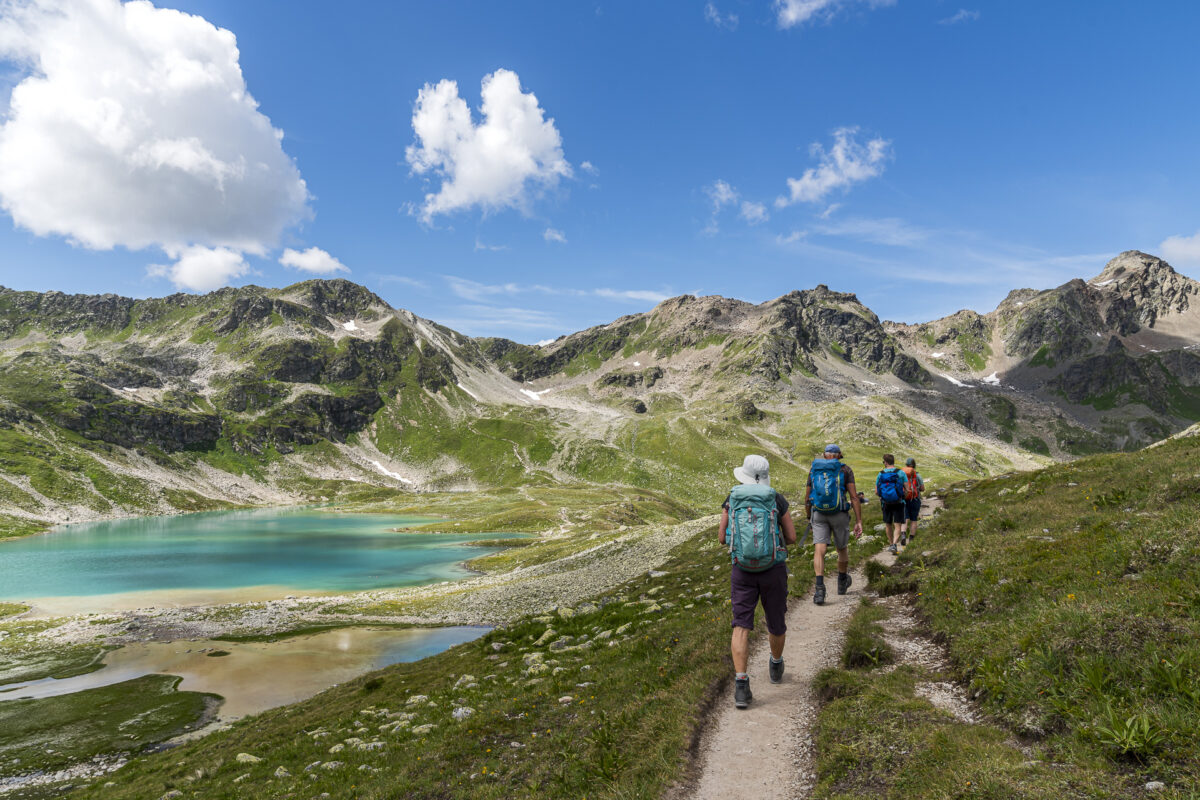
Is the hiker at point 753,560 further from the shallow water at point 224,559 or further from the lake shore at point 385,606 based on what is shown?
the shallow water at point 224,559

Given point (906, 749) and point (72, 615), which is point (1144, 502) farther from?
point (72, 615)

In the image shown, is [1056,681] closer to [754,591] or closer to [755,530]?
[754,591]

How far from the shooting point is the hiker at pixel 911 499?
2531cm

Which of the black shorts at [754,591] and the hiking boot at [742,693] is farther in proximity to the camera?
the black shorts at [754,591]

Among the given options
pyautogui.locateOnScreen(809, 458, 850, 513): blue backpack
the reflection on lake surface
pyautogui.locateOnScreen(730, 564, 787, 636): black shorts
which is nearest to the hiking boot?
pyautogui.locateOnScreen(730, 564, 787, 636): black shorts

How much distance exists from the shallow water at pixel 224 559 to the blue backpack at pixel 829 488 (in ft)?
237

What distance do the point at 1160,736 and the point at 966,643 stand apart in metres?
5.58

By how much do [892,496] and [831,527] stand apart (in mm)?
7523

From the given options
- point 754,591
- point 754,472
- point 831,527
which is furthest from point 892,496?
point 754,591

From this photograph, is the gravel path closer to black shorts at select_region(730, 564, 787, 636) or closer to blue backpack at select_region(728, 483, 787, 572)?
black shorts at select_region(730, 564, 787, 636)

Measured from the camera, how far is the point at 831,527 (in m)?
19.2

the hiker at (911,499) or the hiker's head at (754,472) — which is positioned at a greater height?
the hiker's head at (754,472)

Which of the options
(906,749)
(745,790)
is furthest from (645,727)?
(906,749)

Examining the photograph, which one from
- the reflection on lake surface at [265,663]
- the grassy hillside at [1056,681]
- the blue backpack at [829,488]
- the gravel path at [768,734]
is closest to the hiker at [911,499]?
the blue backpack at [829,488]
